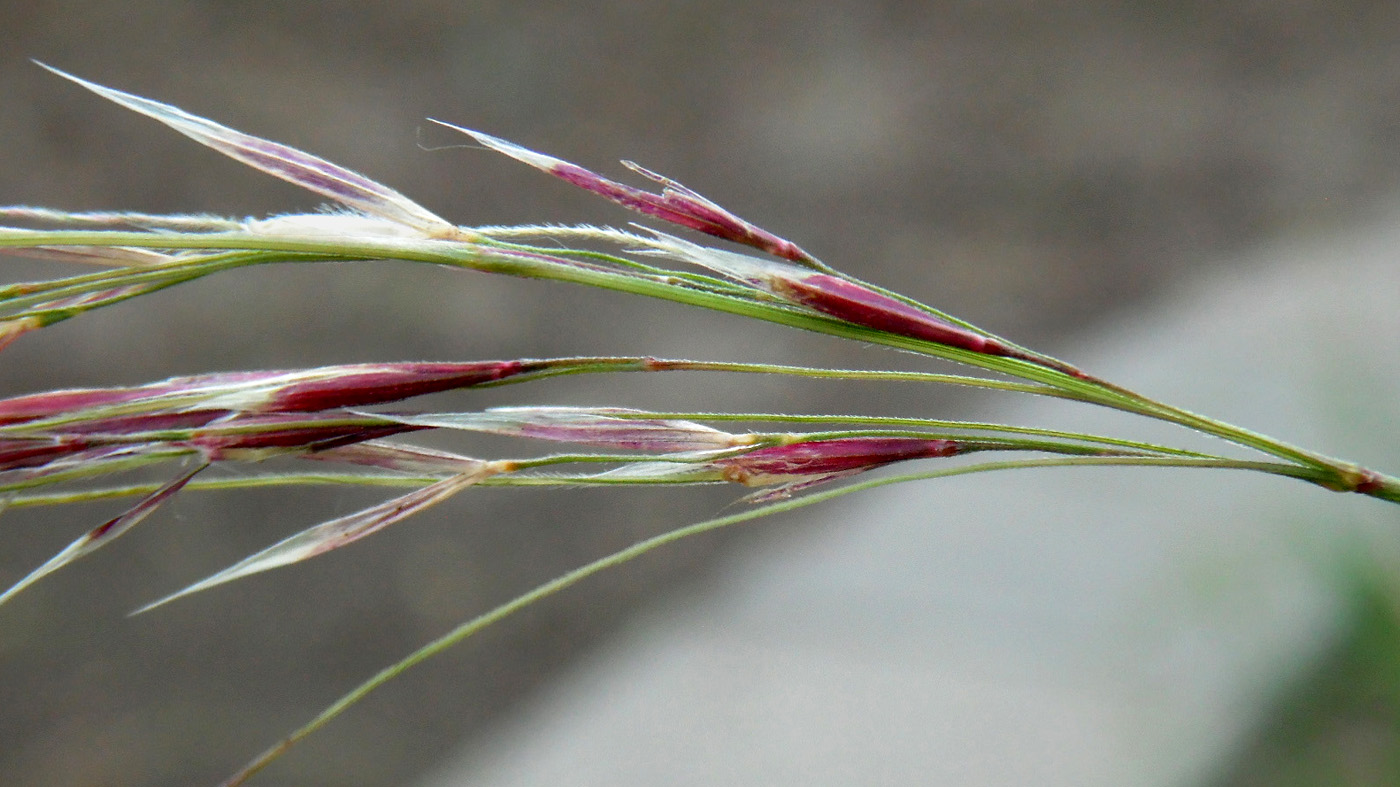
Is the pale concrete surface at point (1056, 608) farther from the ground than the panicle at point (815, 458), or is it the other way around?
the panicle at point (815, 458)

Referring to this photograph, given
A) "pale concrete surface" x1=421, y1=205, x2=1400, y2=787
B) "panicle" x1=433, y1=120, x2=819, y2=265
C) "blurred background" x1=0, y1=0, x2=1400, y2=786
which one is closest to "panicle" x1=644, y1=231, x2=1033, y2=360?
"panicle" x1=433, y1=120, x2=819, y2=265

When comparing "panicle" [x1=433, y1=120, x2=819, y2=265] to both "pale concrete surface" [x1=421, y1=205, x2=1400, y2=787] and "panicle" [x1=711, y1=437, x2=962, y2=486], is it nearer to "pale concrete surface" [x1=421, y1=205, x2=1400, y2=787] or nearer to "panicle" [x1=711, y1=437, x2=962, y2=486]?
"panicle" [x1=711, y1=437, x2=962, y2=486]

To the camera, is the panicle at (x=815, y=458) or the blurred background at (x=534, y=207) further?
the blurred background at (x=534, y=207)

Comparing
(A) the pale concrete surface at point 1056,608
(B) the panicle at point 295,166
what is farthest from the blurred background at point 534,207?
(B) the panicle at point 295,166

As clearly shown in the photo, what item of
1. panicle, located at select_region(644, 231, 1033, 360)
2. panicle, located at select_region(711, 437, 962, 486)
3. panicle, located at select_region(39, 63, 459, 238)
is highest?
panicle, located at select_region(39, 63, 459, 238)

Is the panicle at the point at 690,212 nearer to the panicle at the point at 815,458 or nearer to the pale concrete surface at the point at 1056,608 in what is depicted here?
the panicle at the point at 815,458

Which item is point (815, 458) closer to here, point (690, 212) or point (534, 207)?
point (690, 212)
